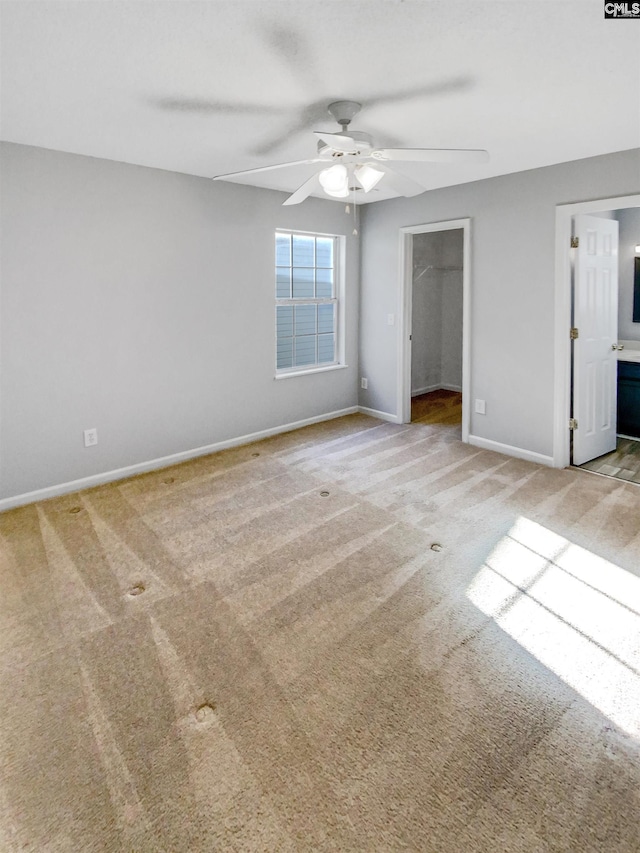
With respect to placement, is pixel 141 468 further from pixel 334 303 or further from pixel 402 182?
pixel 402 182

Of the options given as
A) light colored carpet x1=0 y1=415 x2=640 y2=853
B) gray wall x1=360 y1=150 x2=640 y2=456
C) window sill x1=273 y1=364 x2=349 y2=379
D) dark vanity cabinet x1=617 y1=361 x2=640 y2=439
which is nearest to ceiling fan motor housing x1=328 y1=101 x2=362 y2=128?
gray wall x1=360 y1=150 x2=640 y2=456

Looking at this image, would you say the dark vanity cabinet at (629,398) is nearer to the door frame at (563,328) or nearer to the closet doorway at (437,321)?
the door frame at (563,328)

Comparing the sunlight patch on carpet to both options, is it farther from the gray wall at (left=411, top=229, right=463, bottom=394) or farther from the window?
the gray wall at (left=411, top=229, right=463, bottom=394)

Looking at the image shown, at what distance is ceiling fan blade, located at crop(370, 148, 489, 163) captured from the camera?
2340 millimetres

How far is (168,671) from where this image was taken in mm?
1988

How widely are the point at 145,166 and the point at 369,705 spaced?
3.79 metres

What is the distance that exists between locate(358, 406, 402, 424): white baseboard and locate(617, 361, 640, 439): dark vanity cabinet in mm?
2110

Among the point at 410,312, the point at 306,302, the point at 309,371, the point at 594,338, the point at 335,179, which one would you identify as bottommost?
the point at 309,371

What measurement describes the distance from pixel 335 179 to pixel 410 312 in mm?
2642

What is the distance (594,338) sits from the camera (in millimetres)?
4133

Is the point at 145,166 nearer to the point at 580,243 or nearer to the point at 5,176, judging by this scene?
the point at 5,176

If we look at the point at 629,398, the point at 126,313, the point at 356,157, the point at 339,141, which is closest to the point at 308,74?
the point at 339,141

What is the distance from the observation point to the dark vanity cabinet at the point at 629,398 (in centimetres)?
467

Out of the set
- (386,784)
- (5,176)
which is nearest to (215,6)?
(5,176)
